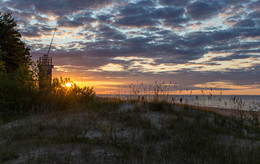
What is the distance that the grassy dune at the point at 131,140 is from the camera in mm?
5844

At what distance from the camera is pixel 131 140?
7.45 m

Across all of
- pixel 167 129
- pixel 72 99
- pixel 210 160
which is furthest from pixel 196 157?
pixel 72 99

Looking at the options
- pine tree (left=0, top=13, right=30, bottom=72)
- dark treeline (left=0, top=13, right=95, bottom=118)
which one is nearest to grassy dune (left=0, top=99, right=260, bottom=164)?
dark treeline (left=0, top=13, right=95, bottom=118)

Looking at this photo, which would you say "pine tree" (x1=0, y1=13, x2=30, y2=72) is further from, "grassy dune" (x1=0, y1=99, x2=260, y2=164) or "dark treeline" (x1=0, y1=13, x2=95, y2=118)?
"grassy dune" (x1=0, y1=99, x2=260, y2=164)

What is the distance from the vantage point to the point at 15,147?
6.69 metres

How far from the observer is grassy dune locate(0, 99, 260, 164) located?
5.84 metres

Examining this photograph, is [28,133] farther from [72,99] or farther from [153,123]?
[72,99]

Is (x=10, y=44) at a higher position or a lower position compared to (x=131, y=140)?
higher

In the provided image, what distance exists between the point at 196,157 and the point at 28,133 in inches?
249

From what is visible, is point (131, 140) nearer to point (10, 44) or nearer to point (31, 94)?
point (31, 94)


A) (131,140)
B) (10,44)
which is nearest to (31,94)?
(131,140)

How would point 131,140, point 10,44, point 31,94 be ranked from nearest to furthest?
point 131,140
point 31,94
point 10,44

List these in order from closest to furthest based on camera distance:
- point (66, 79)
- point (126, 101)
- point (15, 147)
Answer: point (15, 147) < point (126, 101) < point (66, 79)

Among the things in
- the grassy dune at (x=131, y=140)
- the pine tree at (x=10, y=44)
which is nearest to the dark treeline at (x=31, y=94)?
the grassy dune at (x=131, y=140)
